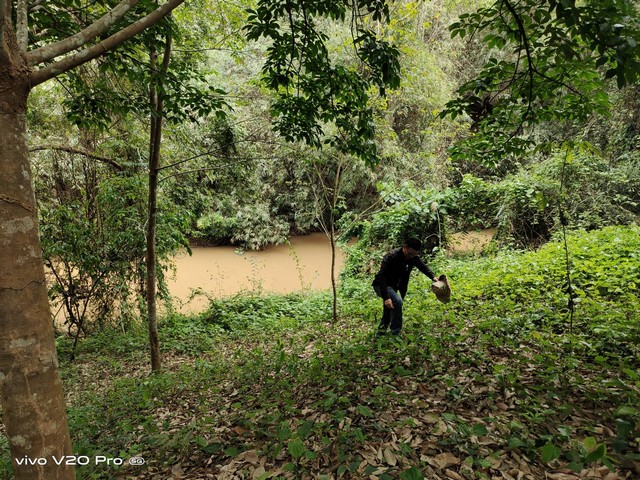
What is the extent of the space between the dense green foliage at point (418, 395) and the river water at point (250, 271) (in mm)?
4707

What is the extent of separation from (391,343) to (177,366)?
3245 mm

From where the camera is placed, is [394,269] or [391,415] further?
[394,269]

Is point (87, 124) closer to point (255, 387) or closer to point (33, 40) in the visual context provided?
point (33, 40)

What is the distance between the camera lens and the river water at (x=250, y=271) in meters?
10.4

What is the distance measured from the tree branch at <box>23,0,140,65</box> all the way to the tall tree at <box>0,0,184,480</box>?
1.3 inches

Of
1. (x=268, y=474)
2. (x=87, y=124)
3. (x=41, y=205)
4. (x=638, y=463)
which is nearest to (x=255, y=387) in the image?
(x=268, y=474)

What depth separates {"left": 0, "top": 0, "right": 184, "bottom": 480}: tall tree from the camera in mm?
1293

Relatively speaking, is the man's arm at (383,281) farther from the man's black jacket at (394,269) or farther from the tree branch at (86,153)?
the tree branch at (86,153)

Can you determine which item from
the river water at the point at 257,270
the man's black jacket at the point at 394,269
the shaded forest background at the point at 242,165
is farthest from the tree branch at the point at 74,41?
the river water at the point at 257,270

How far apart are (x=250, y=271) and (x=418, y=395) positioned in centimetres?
993

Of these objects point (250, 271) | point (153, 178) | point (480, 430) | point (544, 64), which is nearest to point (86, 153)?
point (153, 178)

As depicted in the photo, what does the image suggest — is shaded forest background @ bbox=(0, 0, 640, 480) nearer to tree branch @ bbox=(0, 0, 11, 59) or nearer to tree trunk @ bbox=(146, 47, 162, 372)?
tree trunk @ bbox=(146, 47, 162, 372)

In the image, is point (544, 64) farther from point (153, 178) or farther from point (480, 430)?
point (153, 178)

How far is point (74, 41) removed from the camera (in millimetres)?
1629
